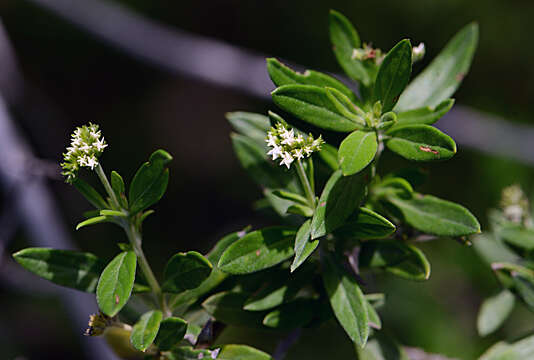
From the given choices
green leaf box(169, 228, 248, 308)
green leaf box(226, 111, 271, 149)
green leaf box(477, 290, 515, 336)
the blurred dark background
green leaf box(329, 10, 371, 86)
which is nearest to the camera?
green leaf box(169, 228, 248, 308)

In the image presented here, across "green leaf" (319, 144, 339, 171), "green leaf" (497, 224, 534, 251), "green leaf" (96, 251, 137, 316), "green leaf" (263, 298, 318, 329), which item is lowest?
"green leaf" (497, 224, 534, 251)

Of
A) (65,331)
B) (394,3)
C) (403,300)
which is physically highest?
(394,3)

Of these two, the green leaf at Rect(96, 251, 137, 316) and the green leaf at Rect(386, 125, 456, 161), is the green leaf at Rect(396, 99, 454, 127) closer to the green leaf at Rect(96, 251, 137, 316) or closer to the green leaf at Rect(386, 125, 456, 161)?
the green leaf at Rect(386, 125, 456, 161)

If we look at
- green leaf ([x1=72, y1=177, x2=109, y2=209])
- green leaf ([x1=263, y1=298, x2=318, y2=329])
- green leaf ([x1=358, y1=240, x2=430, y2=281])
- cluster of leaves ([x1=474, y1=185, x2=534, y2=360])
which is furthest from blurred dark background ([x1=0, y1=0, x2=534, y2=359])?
green leaf ([x1=72, y1=177, x2=109, y2=209])

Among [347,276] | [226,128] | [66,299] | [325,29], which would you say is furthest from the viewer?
[226,128]

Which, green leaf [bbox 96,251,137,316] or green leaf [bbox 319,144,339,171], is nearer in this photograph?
green leaf [bbox 96,251,137,316]

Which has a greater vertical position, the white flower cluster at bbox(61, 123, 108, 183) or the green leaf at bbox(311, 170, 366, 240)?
the white flower cluster at bbox(61, 123, 108, 183)

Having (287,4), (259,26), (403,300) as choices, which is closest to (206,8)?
(259,26)

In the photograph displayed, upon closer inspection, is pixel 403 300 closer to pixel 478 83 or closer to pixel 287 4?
pixel 478 83
